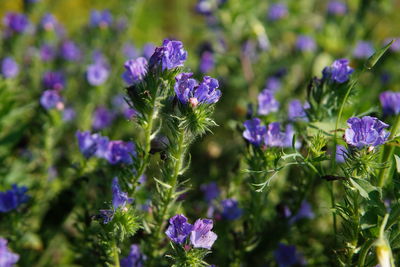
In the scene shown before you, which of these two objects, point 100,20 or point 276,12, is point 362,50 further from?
point 100,20

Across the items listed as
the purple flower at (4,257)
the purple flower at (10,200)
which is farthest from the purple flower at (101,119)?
the purple flower at (4,257)

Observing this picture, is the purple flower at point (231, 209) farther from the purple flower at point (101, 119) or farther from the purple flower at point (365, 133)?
the purple flower at point (101, 119)

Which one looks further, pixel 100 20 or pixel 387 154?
pixel 100 20

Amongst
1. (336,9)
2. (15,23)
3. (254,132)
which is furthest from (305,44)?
(15,23)

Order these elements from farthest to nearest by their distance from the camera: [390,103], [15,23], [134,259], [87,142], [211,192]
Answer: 1. [15,23]
2. [211,192]
3. [390,103]
4. [87,142]
5. [134,259]

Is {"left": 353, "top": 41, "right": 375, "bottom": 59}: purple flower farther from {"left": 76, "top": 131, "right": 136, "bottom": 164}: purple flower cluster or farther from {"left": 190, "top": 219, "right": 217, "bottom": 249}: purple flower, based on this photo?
{"left": 190, "top": 219, "right": 217, "bottom": 249}: purple flower

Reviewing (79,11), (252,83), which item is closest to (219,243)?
(252,83)
